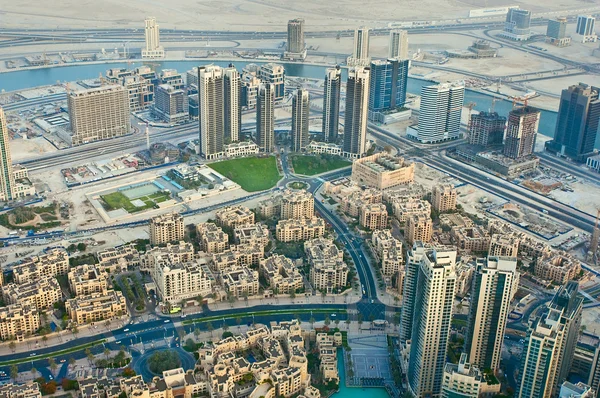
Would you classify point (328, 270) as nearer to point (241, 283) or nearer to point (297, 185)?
point (241, 283)

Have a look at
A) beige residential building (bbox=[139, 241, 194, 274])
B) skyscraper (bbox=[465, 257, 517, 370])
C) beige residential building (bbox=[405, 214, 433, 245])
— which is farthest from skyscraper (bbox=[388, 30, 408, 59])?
skyscraper (bbox=[465, 257, 517, 370])

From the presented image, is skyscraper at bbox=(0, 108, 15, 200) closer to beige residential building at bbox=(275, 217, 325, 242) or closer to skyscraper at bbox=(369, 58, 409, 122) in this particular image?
beige residential building at bbox=(275, 217, 325, 242)

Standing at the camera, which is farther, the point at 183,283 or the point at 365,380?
the point at 183,283

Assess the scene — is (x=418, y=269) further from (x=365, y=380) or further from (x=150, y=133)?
(x=150, y=133)

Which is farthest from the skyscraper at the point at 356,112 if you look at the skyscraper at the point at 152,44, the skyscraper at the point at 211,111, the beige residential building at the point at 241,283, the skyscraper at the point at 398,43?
the skyscraper at the point at 152,44

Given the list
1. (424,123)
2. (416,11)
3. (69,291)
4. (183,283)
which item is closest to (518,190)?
(424,123)

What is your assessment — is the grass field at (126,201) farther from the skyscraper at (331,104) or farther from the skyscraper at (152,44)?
the skyscraper at (152,44)

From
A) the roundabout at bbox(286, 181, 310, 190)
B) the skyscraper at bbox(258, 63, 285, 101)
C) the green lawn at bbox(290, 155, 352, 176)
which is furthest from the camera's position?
the skyscraper at bbox(258, 63, 285, 101)
